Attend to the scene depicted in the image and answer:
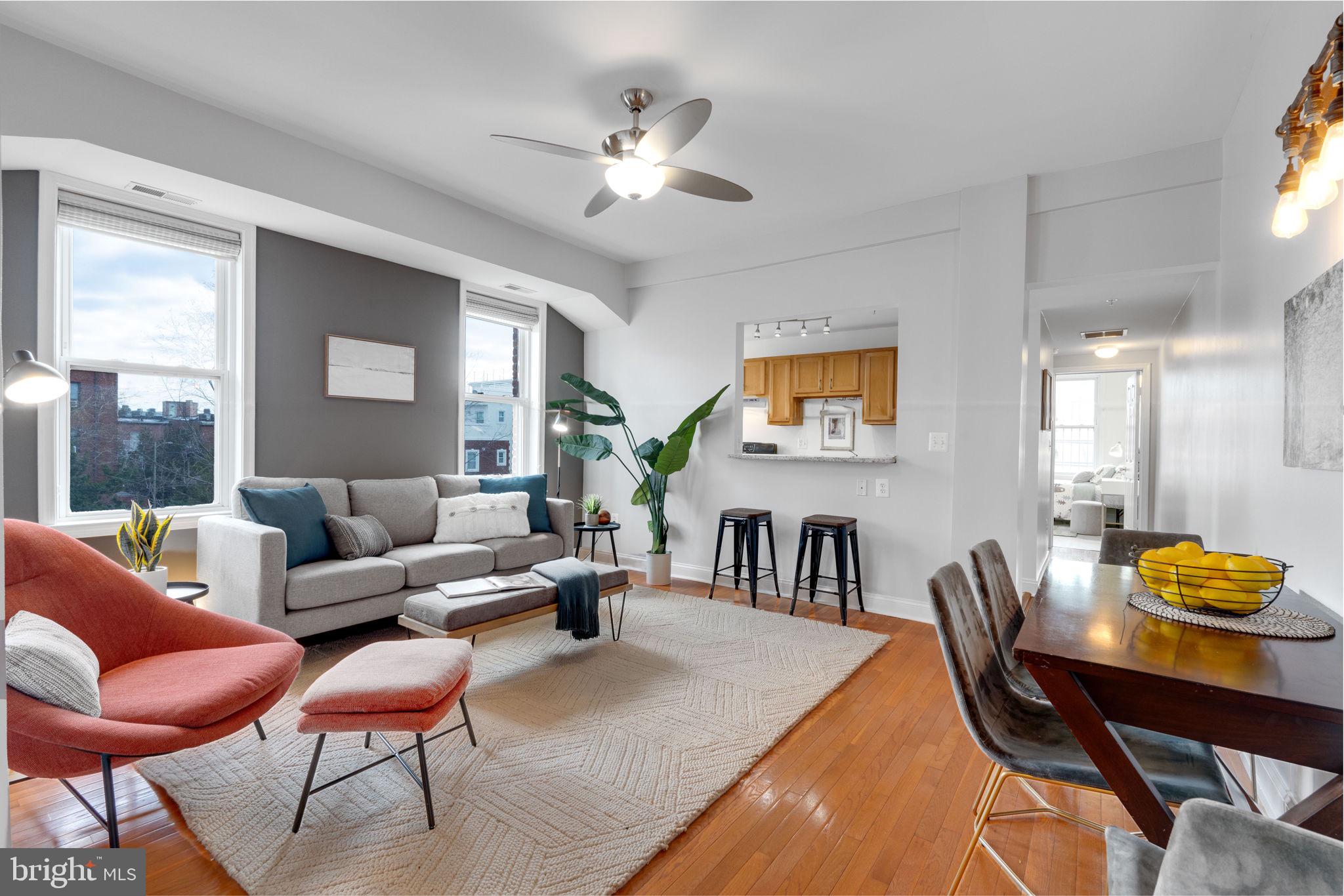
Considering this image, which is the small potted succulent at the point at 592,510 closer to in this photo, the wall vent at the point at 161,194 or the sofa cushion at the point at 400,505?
the sofa cushion at the point at 400,505

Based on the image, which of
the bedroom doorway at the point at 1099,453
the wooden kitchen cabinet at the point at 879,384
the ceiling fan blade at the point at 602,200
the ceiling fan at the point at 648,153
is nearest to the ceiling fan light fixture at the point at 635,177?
the ceiling fan at the point at 648,153

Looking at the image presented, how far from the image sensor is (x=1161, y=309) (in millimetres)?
5250

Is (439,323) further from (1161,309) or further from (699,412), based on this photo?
(1161,309)

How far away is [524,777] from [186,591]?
1.86m

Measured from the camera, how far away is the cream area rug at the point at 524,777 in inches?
68.6

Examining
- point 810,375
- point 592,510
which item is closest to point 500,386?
point 592,510

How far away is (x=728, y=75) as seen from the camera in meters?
2.71

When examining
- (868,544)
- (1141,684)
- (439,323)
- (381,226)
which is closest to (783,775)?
(1141,684)

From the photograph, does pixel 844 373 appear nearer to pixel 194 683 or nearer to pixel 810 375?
pixel 810 375

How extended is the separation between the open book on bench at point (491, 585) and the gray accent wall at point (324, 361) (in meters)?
1.64

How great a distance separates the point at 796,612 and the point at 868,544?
696mm

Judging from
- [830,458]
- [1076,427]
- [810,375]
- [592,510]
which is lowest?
[592,510]

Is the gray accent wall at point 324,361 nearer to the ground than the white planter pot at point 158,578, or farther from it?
farther from it

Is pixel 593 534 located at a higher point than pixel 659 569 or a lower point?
higher
